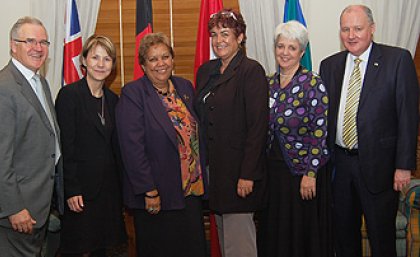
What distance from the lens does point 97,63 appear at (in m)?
2.92

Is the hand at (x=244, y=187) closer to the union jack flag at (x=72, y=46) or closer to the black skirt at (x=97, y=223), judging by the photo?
the black skirt at (x=97, y=223)

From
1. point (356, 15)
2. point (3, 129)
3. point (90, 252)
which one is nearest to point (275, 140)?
point (356, 15)

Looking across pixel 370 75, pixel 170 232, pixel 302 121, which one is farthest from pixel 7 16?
pixel 370 75

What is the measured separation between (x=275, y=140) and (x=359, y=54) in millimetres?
755

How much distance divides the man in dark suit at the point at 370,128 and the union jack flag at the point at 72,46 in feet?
6.48

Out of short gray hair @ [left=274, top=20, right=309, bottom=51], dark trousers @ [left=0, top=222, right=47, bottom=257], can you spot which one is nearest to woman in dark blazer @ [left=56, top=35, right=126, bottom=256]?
dark trousers @ [left=0, top=222, right=47, bottom=257]

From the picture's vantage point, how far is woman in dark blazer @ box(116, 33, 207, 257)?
2.88 meters

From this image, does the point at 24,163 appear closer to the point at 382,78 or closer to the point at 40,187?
the point at 40,187

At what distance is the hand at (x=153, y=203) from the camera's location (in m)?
2.89

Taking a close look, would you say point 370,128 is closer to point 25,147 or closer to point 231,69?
point 231,69

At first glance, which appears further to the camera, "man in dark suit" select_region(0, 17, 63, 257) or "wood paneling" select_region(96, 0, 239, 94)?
"wood paneling" select_region(96, 0, 239, 94)

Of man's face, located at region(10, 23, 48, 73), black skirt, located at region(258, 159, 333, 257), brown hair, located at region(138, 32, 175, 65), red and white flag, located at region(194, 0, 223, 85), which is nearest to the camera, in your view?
man's face, located at region(10, 23, 48, 73)

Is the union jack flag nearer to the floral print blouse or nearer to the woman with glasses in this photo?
the floral print blouse

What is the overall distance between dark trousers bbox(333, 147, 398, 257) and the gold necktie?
95 mm
